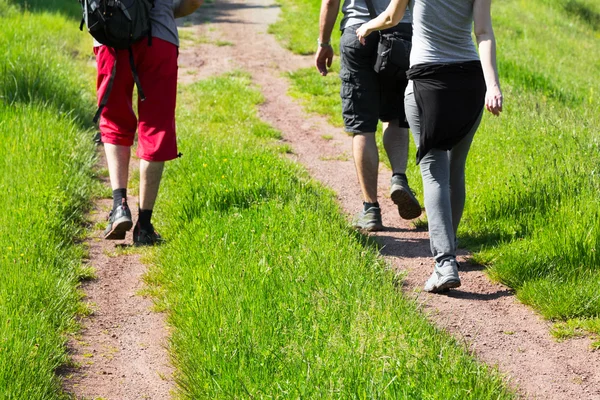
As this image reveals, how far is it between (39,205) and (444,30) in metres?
2.92

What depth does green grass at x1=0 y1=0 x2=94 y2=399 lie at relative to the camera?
376cm

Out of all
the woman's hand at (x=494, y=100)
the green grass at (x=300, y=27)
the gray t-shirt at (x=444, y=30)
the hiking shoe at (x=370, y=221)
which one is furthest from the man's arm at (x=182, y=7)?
the green grass at (x=300, y=27)

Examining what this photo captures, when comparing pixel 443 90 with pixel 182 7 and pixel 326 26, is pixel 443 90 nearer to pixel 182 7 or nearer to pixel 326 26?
pixel 326 26

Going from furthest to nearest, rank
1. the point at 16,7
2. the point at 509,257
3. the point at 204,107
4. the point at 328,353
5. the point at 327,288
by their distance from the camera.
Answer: the point at 16,7 → the point at 204,107 → the point at 509,257 → the point at 327,288 → the point at 328,353

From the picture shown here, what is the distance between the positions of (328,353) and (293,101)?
25.1 feet

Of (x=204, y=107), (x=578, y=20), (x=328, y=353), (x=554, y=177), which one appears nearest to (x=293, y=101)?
(x=204, y=107)

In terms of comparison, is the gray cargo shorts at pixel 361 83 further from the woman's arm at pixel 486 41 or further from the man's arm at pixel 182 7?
the woman's arm at pixel 486 41

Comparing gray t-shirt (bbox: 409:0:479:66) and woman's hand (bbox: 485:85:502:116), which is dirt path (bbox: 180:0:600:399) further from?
gray t-shirt (bbox: 409:0:479:66)

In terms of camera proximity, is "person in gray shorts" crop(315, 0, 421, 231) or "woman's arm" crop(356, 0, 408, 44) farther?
"person in gray shorts" crop(315, 0, 421, 231)

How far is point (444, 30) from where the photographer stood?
4652 mm

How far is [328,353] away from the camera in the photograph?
347 cm

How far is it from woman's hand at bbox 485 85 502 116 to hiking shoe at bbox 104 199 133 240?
2.43 metres

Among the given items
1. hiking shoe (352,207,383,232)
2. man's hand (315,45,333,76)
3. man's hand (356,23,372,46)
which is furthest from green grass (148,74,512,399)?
man's hand (356,23,372,46)

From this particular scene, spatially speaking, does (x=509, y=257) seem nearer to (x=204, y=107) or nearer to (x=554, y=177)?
(x=554, y=177)
